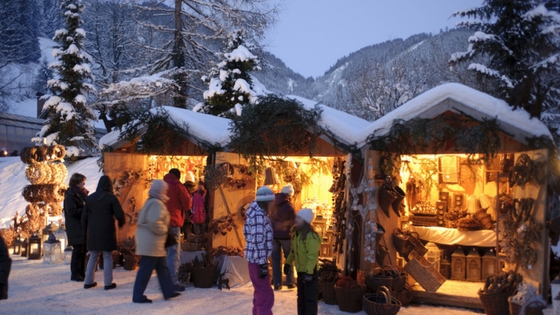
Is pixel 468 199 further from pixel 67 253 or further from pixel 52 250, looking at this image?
pixel 52 250

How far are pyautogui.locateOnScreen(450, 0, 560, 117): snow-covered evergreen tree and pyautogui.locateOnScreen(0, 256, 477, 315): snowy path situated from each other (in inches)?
330

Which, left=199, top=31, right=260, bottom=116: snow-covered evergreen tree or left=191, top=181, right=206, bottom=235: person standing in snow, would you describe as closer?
left=191, top=181, right=206, bottom=235: person standing in snow

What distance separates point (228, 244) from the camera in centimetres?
905

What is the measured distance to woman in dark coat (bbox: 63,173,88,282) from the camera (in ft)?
27.7

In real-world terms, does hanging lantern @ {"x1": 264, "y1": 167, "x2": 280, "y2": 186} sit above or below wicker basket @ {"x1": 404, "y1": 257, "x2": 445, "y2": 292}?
above

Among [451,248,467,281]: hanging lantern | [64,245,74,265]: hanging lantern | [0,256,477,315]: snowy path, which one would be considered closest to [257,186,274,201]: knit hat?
[0,256,477,315]: snowy path

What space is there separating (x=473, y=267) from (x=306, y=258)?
446 centimetres

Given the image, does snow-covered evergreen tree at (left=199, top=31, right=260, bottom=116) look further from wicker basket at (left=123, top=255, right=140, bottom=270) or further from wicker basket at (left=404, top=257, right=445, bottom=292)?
wicker basket at (left=404, top=257, right=445, bottom=292)

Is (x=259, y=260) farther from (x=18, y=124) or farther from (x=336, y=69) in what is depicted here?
(x=336, y=69)

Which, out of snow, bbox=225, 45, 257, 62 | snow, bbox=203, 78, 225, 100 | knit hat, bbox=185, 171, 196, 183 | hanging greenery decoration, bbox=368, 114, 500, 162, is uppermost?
snow, bbox=225, 45, 257, 62

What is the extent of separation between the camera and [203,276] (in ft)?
27.3

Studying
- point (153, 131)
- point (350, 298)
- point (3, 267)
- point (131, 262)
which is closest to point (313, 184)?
point (153, 131)

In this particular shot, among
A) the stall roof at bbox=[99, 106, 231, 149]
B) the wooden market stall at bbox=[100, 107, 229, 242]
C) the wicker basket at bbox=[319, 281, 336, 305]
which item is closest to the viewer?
the wicker basket at bbox=[319, 281, 336, 305]

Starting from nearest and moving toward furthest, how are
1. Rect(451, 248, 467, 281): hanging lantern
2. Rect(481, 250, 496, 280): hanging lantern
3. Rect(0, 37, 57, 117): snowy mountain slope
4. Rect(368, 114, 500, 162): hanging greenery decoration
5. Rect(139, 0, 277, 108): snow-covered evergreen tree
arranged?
1. Rect(368, 114, 500, 162): hanging greenery decoration
2. Rect(481, 250, 496, 280): hanging lantern
3. Rect(451, 248, 467, 281): hanging lantern
4. Rect(139, 0, 277, 108): snow-covered evergreen tree
5. Rect(0, 37, 57, 117): snowy mountain slope
